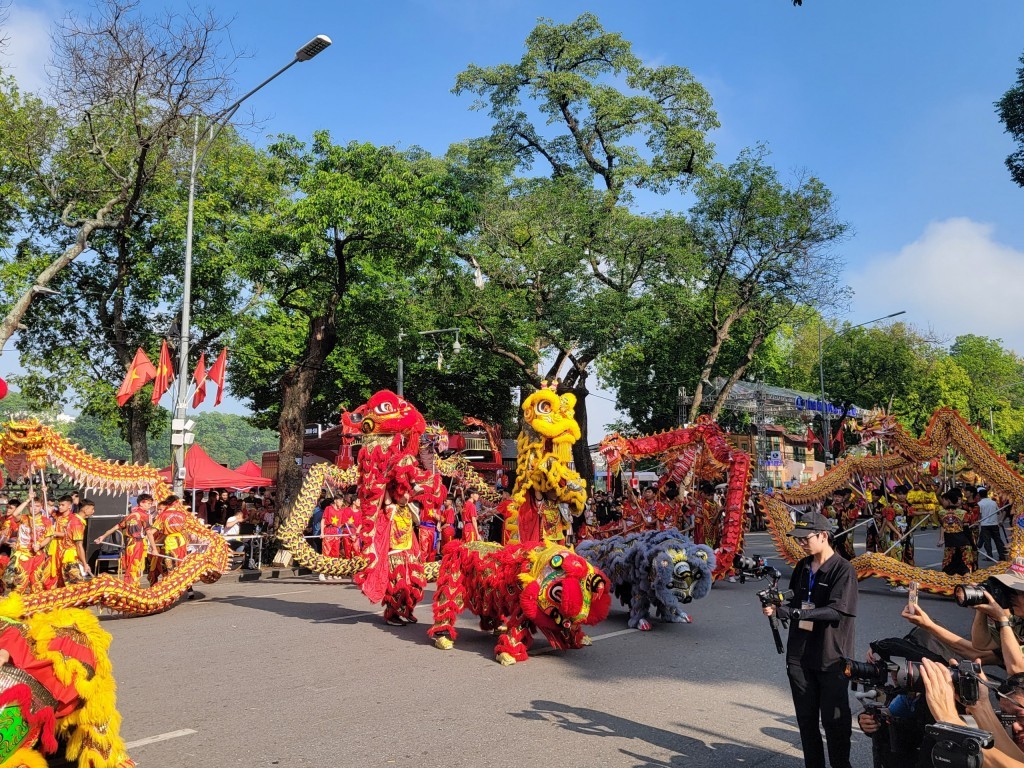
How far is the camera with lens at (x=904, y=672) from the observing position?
3.12 metres

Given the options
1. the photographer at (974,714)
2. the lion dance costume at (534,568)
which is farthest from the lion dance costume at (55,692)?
the lion dance costume at (534,568)

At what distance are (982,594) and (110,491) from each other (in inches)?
424

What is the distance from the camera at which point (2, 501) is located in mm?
14312

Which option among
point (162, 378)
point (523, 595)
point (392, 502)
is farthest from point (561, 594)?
point (162, 378)

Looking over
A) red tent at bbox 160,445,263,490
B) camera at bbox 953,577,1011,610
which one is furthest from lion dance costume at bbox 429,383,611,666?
red tent at bbox 160,445,263,490

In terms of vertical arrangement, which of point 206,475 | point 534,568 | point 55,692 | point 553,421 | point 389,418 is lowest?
point 55,692

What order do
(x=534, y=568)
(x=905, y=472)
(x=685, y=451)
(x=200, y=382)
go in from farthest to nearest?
(x=200, y=382), (x=685, y=451), (x=905, y=472), (x=534, y=568)

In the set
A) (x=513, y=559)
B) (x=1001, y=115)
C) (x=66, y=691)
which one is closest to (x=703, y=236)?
(x=1001, y=115)

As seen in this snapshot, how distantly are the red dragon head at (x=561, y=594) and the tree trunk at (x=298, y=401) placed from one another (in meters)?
10.5

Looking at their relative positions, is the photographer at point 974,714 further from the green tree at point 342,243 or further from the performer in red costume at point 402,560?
the green tree at point 342,243

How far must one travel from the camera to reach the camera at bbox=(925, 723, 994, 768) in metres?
2.81

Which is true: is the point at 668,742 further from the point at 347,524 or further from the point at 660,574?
the point at 347,524

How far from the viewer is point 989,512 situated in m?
12.2

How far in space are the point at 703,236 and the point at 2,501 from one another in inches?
811
